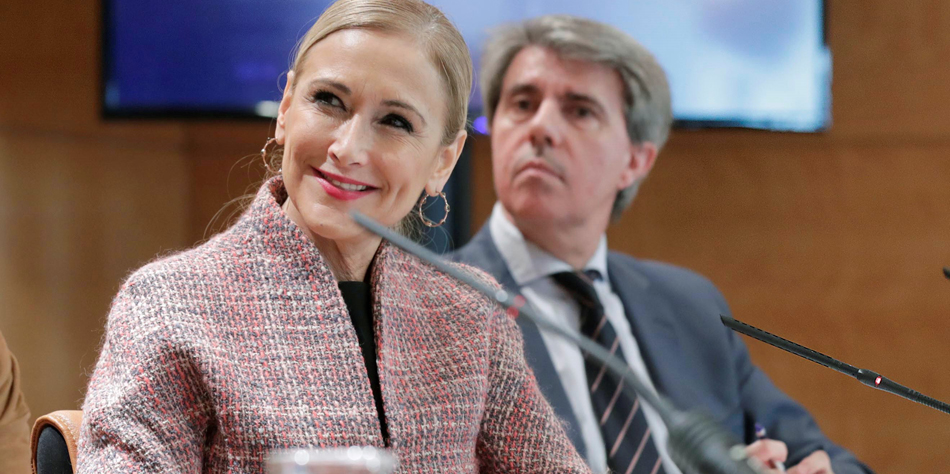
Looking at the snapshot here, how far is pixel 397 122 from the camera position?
1.04 meters

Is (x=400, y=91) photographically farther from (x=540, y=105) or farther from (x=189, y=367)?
(x=540, y=105)

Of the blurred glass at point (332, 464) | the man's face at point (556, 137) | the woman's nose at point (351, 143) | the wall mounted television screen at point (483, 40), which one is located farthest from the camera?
the wall mounted television screen at point (483, 40)

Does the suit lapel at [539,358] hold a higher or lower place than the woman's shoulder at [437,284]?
lower

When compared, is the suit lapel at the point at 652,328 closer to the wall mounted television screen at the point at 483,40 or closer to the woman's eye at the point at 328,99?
the wall mounted television screen at the point at 483,40

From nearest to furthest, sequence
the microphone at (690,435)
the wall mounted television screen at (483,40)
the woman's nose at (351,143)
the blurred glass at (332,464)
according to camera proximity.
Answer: the blurred glass at (332,464) < the microphone at (690,435) < the woman's nose at (351,143) < the wall mounted television screen at (483,40)

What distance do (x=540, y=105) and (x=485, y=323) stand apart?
963mm

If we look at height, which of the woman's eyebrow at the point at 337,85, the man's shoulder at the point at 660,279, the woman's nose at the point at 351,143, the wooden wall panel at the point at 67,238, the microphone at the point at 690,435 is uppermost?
the woman's eyebrow at the point at 337,85

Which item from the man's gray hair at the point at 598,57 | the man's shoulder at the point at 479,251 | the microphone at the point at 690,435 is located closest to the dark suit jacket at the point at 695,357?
→ the man's shoulder at the point at 479,251

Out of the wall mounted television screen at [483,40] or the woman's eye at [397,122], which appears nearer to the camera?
the woman's eye at [397,122]

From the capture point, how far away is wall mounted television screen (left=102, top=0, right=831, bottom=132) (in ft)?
8.07

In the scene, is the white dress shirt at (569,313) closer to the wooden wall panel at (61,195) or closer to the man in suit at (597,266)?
the man in suit at (597,266)

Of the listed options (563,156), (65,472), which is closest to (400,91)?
(65,472)

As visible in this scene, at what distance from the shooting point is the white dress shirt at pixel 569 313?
1.73 metres

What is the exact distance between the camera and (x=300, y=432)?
2.96 feet
